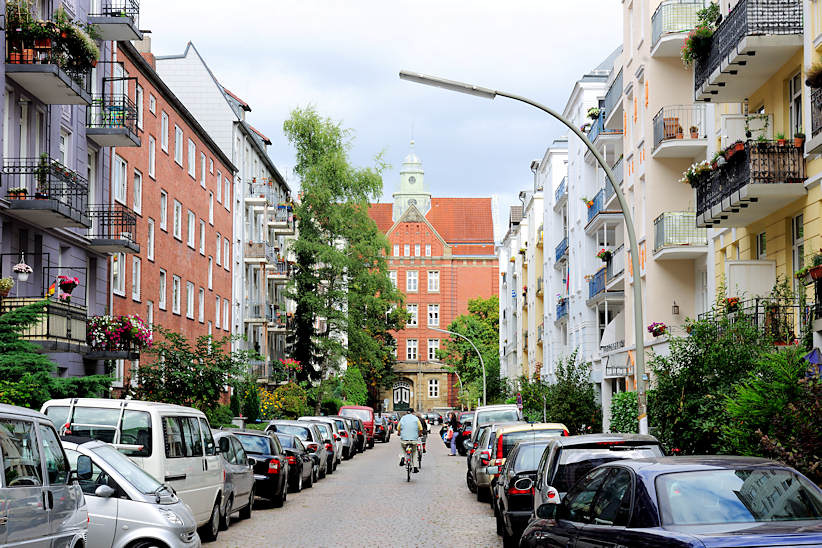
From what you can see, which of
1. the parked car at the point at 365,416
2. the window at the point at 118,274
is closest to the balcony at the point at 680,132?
the window at the point at 118,274

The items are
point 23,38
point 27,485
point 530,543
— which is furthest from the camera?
point 23,38

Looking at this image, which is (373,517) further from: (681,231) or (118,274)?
(118,274)

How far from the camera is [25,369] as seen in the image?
19.9m

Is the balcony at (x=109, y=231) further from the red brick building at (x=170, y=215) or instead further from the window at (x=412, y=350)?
the window at (x=412, y=350)

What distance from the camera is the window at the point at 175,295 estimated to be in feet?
145

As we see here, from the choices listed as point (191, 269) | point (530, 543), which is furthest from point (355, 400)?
point (530, 543)

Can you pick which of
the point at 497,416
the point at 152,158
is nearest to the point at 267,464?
the point at 497,416

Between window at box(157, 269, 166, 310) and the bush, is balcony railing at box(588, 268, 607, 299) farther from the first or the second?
window at box(157, 269, 166, 310)

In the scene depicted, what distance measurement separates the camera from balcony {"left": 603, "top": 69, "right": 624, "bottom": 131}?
1506 inches

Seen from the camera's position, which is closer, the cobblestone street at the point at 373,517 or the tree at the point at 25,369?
the cobblestone street at the point at 373,517

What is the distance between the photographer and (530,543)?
32.1 ft

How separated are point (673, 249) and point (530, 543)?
21213 mm

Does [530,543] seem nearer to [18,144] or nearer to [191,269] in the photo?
[18,144]

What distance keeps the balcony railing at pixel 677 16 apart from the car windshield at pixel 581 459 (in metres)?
20.6
